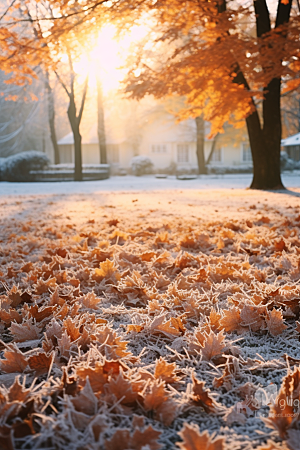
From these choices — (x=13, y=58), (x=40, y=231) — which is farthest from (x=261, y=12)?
(x=40, y=231)

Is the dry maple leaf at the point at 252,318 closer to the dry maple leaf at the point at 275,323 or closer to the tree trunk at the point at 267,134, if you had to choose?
the dry maple leaf at the point at 275,323

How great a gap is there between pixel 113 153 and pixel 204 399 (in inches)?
1573

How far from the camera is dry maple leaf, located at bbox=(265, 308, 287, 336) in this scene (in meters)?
1.70

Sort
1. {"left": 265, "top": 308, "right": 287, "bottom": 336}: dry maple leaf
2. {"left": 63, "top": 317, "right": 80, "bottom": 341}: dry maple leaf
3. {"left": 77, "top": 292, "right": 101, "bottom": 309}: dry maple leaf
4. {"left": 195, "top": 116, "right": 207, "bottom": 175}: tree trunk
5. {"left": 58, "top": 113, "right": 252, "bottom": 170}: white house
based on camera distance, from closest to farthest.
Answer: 1. {"left": 63, "top": 317, "right": 80, "bottom": 341}: dry maple leaf
2. {"left": 265, "top": 308, "right": 287, "bottom": 336}: dry maple leaf
3. {"left": 77, "top": 292, "right": 101, "bottom": 309}: dry maple leaf
4. {"left": 195, "top": 116, "right": 207, "bottom": 175}: tree trunk
5. {"left": 58, "top": 113, "right": 252, "bottom": 170}: white house

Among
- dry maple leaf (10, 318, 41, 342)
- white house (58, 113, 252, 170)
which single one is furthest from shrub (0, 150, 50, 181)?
dry maple leaf (10, 318, 41, 342)

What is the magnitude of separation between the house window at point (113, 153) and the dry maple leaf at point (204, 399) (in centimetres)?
3953

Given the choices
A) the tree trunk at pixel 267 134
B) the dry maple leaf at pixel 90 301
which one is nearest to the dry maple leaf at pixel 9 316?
the dry maple leaf at pixel 90 301

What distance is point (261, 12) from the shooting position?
11.1m

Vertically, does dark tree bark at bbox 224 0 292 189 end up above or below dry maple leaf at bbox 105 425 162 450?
above

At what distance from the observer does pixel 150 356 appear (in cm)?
154

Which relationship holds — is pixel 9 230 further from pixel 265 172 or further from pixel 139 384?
pixel 265 172

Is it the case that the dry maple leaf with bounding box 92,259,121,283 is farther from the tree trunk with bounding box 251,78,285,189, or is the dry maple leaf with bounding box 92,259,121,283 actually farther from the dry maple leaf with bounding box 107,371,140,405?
the tree trunk with bounding box 251,78,285,189

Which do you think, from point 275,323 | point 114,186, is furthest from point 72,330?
point 114,186

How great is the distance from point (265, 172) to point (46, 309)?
11.4 metres
